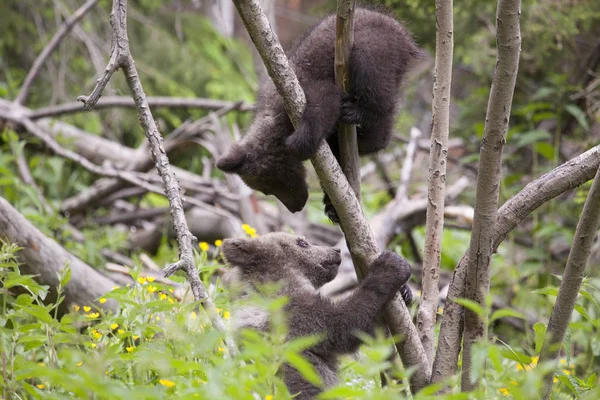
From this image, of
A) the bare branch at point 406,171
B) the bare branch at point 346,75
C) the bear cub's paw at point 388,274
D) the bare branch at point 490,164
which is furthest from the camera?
the bare branch at point 406,171

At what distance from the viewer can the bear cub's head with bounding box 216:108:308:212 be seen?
4254 millimetres

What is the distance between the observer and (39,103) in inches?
369

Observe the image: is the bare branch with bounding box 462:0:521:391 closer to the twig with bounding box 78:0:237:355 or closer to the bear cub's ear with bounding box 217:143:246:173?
the twig with bounding box 78:0:237:355

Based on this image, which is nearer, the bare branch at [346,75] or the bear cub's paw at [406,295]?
the bare branch at [346,75]

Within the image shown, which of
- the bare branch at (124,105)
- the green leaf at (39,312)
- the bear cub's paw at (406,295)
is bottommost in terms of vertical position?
the bear cub's paw at (406,295)

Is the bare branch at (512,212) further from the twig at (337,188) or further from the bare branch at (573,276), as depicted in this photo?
the bare branch at (573,276)

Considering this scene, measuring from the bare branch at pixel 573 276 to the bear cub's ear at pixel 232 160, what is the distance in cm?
213

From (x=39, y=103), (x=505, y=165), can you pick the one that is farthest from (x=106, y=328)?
(x=39, y=103)

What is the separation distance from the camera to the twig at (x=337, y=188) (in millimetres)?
2916

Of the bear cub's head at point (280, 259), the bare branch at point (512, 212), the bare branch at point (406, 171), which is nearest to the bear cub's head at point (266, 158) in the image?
the bear cub's head at point (280, 259)

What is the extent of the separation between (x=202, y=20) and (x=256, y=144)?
7105 mm

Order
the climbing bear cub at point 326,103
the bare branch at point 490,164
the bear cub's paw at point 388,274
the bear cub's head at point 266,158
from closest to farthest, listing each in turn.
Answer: the bare branch at point 490,164, the bear cub's paw at point 388,274, the climbing bear cub at point 326,103, the bear cub's head at point 266,158

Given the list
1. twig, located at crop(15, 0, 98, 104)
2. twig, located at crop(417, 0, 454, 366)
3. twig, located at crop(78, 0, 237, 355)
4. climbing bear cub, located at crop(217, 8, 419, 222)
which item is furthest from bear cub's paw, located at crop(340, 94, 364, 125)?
twig, located at crop(15, 0, 98, 104)

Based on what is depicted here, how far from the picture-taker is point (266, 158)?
4.36 m
